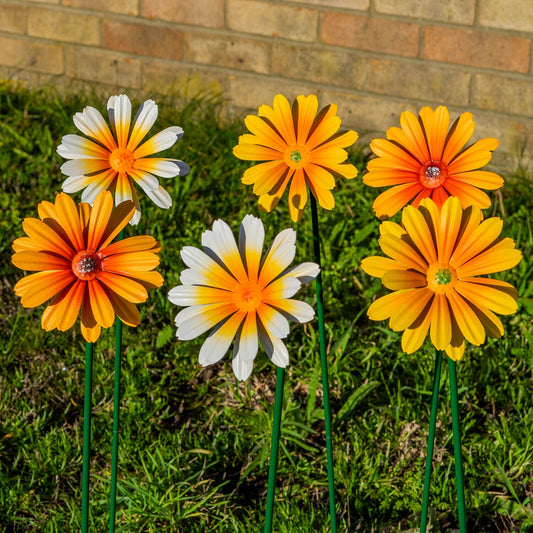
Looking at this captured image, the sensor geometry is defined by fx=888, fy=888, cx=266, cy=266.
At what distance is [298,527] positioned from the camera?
2082 mm

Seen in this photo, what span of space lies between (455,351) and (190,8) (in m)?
2.81

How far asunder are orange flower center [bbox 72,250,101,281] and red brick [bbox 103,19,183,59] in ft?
8.76

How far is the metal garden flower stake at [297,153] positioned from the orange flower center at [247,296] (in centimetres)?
15

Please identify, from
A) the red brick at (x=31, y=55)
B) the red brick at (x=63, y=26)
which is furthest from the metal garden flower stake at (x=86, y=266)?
the red brick at (x=31, y=55)

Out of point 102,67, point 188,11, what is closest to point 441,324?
point 188,11

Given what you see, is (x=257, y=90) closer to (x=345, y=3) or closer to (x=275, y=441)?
(x=345, y=3)

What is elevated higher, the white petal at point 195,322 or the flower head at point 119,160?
the flower head at point 119,160

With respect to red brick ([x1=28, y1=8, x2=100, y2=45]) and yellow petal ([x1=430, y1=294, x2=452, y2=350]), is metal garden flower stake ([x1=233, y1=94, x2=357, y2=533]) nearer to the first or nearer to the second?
yellow petal ([x1=430, y1=294, x2=452, y2=350])

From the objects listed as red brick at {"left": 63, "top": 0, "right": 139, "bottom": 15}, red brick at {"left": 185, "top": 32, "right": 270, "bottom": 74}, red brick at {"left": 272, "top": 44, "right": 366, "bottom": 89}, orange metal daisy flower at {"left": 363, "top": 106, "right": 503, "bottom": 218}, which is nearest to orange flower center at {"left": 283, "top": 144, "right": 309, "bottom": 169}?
orange metal daisy flower at {"left": 363, "top": 106, "right": 503, "bottom": 218}

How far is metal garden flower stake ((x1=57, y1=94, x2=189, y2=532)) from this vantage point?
4.91ft

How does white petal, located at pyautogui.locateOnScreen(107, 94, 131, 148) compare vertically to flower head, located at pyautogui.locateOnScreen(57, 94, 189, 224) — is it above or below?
above

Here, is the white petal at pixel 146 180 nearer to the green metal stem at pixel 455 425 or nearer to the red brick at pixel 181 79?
the green metal stem at pixel 455 425

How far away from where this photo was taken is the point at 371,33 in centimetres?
354

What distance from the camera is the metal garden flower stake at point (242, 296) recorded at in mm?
1315
